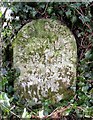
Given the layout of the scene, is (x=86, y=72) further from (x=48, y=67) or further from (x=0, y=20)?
(x=0, y=20)

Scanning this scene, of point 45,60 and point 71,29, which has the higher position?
point 71,29

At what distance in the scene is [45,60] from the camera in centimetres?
228

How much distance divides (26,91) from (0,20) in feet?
1.84

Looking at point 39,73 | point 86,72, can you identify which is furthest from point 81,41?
point 39,73

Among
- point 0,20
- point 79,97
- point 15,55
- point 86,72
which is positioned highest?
point 0,20

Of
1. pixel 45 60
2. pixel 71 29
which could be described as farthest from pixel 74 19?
pixel 45 60

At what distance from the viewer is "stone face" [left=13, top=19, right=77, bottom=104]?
7.39 ft

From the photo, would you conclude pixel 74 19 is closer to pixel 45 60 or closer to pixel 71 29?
pixel 71 29

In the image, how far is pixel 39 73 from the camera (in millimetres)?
2277

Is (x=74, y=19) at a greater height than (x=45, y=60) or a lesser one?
greater

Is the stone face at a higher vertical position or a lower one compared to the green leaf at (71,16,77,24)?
lower

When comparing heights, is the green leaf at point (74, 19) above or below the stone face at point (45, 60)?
above

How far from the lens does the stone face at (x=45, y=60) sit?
2254 millimetres

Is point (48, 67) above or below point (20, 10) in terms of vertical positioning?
below
